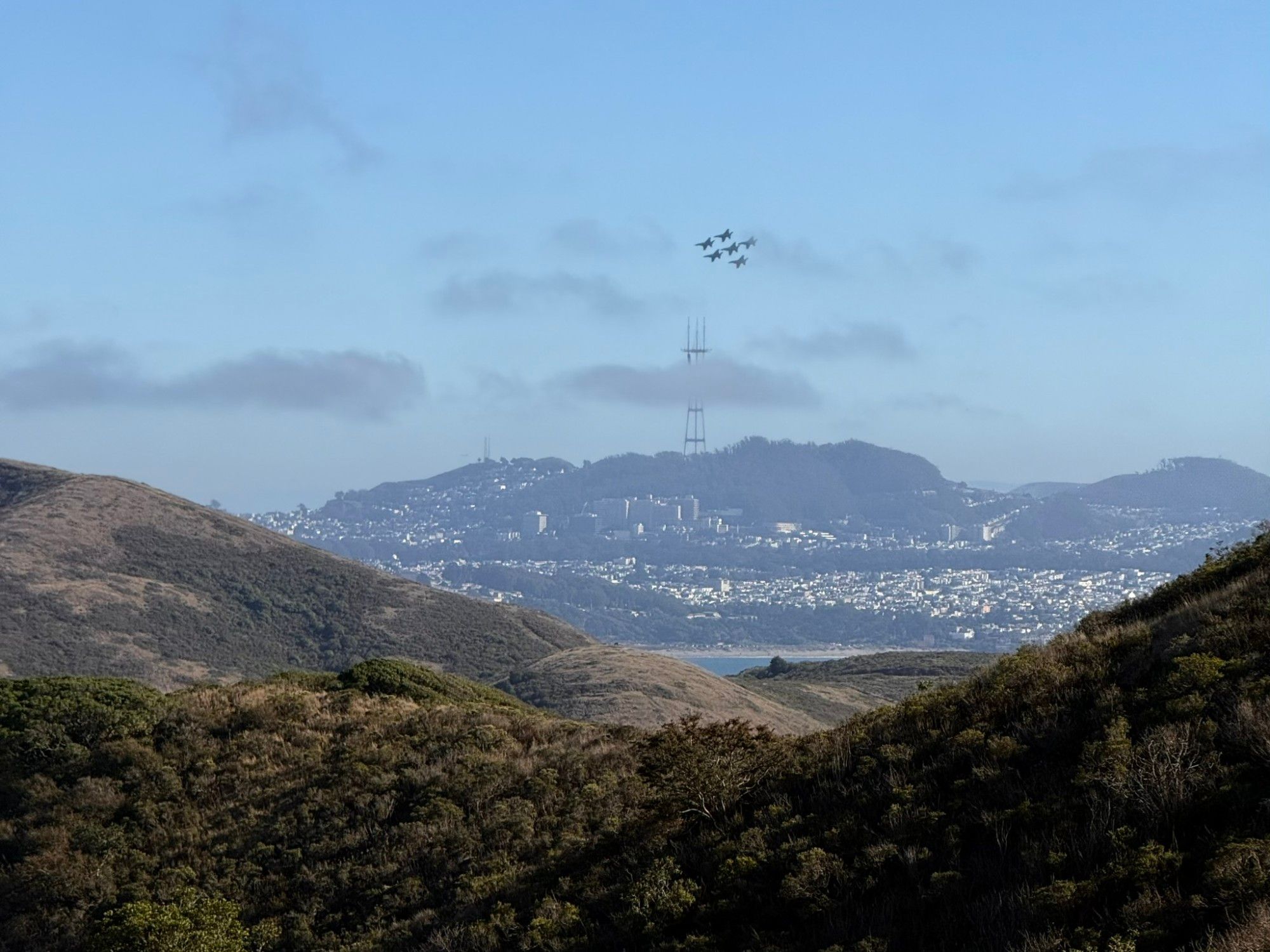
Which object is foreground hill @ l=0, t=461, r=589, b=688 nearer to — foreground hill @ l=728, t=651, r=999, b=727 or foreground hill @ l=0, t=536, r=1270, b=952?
foreground hill @ l=728, t=651, r=999, b=727

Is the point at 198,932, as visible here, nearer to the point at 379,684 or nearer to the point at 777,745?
the point at 777,745

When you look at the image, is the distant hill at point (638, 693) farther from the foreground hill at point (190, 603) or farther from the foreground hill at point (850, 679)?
the foreground hill at point (190, 603)

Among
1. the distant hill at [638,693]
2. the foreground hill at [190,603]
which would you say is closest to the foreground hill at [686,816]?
the distant hill at [638,693]

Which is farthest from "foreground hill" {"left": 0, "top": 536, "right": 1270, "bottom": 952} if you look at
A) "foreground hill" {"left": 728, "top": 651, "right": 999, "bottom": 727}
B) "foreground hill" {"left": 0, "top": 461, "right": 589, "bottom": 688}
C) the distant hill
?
"foreground hill" {"left": 0, "top": 461, "right": 589, "bottom": 688}

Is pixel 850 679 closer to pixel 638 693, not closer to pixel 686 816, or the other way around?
pixel 638 693

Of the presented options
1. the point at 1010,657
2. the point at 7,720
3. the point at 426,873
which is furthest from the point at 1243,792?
the point at 7,720

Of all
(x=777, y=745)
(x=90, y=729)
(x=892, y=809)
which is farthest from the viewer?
(x=90, y=729)
